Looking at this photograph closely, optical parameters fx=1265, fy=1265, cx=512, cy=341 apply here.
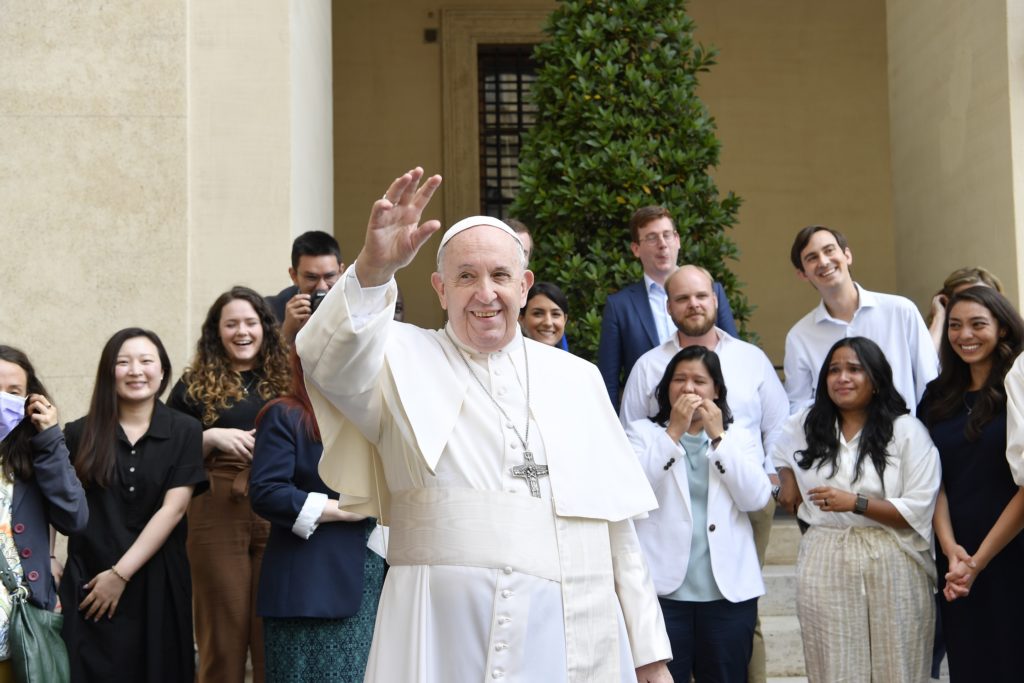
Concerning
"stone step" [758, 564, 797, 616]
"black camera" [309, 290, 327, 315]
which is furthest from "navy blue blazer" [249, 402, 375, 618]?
"stone step" [758, 564, 797, 616]

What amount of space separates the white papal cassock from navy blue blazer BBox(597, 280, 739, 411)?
9.57ft

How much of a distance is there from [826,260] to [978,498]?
1.56 m

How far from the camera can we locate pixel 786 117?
13008 mm

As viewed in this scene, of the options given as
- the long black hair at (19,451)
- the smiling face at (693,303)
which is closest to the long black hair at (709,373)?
the smiling face at (693,303)

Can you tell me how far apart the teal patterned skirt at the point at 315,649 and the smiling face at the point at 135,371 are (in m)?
1.24

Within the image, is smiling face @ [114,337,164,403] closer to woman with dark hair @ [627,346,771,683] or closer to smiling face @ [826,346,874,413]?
woman with dark hair @ [627,346,771,683]

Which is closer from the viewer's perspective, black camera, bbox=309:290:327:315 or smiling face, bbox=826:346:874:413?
smiling face, bbox=826:346:874:413

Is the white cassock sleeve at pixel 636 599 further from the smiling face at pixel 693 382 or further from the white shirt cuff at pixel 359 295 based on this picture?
the smiling face at pixel 693 382

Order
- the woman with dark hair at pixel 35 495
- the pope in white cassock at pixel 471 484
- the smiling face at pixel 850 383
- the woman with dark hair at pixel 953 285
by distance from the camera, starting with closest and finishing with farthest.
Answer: the pope in white cassock at pixel 471 484, the woman with dark hair at pixel 35 495, the smiling face at pixel 850 383, the woman with dark hair at pixel 953 285

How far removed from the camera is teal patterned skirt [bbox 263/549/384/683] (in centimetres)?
484

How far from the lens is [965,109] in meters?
8.81

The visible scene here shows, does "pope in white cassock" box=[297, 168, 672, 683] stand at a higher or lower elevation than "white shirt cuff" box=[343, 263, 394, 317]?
lower

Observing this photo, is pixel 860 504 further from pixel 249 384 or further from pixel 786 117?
pixel 786 117

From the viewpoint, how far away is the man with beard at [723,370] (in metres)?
5.90
